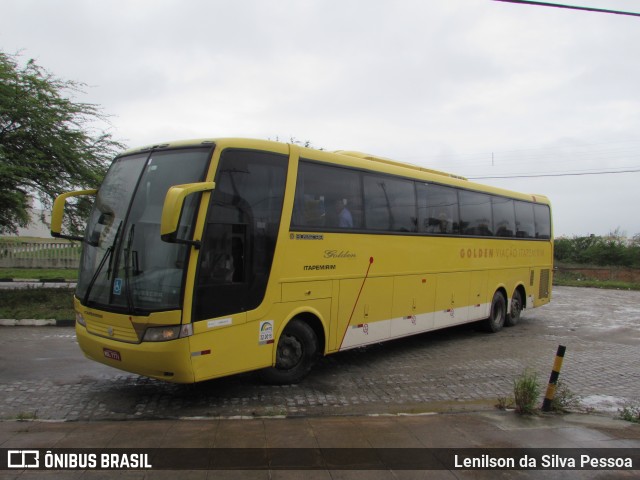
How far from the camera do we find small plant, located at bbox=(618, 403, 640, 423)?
5920 mm

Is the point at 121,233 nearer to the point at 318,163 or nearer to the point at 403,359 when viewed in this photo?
the point at 318,163

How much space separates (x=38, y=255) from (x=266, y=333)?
76.0 ft

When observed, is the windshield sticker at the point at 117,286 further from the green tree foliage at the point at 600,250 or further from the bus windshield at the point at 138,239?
the green tree foliage at the point at 600,250

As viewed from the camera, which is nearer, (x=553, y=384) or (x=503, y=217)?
(x=553, y=384)

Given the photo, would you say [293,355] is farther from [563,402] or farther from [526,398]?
[563,402]

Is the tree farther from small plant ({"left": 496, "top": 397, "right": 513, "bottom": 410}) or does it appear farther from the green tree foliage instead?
the green tree foliage

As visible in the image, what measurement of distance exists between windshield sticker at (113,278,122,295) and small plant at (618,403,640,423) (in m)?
6.36

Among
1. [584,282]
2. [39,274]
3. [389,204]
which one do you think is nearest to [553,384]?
[389,204]

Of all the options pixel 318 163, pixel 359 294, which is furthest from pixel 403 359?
pixel 318 163

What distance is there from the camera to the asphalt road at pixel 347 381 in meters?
6.01

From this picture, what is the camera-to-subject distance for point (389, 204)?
8.65m

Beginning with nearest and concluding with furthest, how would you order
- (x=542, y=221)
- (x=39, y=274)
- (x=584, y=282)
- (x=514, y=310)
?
1. (x=514, y=310)
2. (x=542, y=221)
3. (x=39, y=274)
4. (x=584, y=282)

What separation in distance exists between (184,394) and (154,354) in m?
1.41

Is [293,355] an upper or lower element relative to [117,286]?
lower
